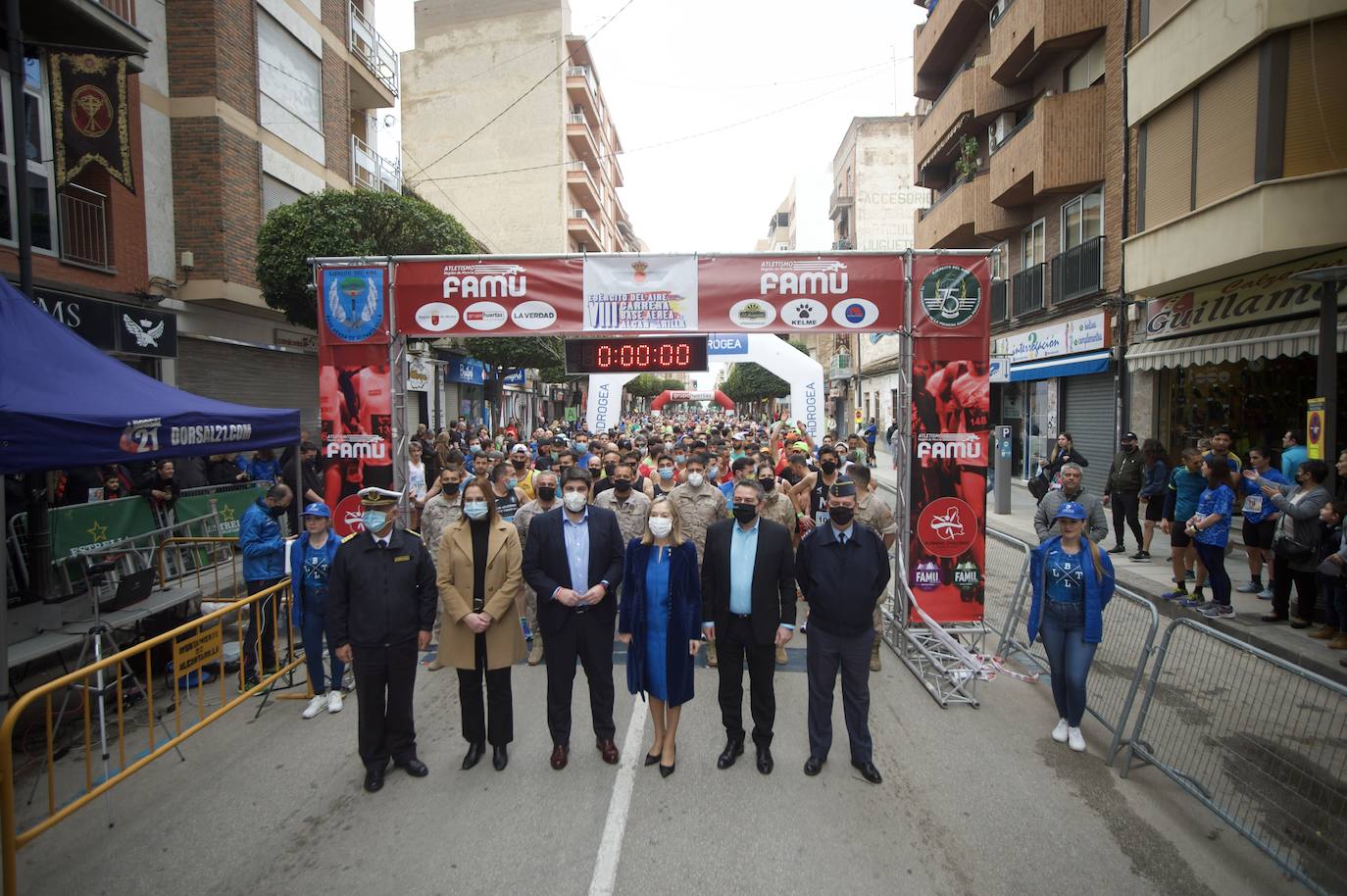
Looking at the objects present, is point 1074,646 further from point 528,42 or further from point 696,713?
point 528,42

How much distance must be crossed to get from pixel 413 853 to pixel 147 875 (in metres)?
1.28

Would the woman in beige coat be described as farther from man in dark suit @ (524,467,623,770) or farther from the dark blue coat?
the dark blue coat

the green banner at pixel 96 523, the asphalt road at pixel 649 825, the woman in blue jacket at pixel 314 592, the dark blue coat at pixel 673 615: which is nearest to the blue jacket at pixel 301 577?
the woman in blue jacket at pixel 314 592

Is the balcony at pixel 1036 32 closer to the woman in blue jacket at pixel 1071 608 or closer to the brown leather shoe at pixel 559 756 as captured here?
the woman in blue jacket at pixel 1071 608

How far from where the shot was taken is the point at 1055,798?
4.26 meters

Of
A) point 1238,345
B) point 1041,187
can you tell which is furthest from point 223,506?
point 1041,187

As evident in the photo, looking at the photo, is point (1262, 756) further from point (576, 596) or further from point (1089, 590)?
point (576, 596)

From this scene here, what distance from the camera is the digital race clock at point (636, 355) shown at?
12.7m

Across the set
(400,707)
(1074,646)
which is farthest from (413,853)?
(1074,646)

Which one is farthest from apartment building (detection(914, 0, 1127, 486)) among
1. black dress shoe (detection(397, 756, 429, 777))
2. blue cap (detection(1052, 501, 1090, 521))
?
black dress shoe (detection(397, 756, 429, 777))

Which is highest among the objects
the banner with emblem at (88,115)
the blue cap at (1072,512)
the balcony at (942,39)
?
the balcony at (942,39)

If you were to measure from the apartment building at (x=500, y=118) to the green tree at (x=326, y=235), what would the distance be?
2503 cm

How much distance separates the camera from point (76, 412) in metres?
5.38

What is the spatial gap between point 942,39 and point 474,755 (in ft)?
82.6
